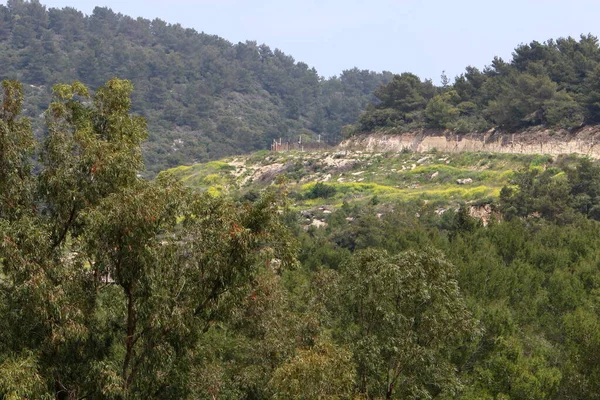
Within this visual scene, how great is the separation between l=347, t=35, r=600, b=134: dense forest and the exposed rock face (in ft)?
2.78

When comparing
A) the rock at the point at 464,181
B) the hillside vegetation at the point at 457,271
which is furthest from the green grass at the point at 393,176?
the rock at the point at 464,181

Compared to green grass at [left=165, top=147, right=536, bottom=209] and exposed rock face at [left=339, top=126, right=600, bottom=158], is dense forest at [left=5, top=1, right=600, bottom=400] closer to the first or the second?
green grass at [left=165, top=147, right=536, bottom=209]

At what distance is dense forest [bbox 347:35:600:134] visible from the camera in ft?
234

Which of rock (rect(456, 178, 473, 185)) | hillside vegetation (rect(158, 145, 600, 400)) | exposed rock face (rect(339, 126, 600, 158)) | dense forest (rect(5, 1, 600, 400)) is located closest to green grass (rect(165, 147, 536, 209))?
hillside vegetation (rect(158, 145, 600, 400))

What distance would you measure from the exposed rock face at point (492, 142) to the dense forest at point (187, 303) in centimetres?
4366

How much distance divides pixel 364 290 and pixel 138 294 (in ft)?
20.9

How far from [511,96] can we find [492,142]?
4.31 metres

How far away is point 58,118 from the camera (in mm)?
19469

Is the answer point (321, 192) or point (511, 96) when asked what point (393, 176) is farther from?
point (511, 96)

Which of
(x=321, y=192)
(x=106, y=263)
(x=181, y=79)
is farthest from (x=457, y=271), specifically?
(x=181, y=79)

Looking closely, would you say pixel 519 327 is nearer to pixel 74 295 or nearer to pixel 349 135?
pixel 74 295

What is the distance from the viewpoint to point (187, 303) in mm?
16969

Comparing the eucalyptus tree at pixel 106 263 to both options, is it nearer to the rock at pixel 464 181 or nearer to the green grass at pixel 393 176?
the green grass at pixel 393 176

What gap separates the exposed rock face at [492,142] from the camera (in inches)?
2689
